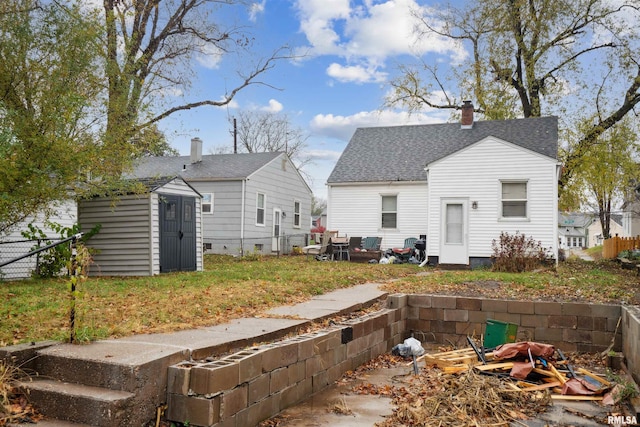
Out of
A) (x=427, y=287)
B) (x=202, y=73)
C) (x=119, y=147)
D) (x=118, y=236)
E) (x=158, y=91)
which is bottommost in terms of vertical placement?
(x=427, y=287)

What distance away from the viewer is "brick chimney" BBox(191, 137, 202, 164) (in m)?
23.7

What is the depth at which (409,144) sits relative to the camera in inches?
822

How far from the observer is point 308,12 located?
58.1 feet

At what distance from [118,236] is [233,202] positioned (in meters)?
8.63

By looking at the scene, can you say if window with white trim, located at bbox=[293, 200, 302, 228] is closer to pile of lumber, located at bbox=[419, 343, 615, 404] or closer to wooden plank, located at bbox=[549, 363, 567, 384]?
pile of lumber, located at bbox=[419, 343, 615, 404]

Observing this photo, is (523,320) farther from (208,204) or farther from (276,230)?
(276,230)

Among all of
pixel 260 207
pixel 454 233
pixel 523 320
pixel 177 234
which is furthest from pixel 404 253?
pixel 523 320

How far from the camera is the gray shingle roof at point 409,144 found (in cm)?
1828

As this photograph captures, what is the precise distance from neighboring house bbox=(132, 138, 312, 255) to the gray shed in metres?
6.52

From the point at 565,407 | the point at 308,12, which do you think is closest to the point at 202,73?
the point at 308,12

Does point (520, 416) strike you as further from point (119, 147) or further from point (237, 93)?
point (237, 93)

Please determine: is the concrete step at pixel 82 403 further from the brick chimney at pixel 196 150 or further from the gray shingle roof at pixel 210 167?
the brick chimney at pixel 196 150

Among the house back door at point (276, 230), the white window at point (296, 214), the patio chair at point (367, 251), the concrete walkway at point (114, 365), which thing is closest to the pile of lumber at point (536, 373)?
the concrete walkway at point (114, 365)

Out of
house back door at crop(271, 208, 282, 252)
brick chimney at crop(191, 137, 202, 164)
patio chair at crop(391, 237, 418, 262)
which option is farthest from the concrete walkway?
brick chimney at crop(191, 137, 202, 164)
